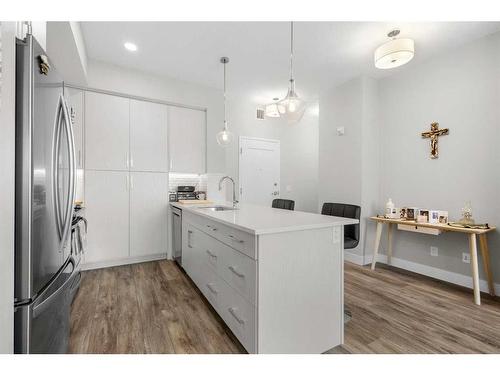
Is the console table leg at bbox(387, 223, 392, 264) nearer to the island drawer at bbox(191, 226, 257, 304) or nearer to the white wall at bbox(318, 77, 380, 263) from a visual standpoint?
the white wall at bbox(318, 77, 380, 263)

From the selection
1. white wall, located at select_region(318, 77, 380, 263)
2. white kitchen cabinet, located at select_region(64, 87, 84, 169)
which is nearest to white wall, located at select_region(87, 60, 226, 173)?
white kitchen cabinet, located at select_region(64, 87, 84, 169)

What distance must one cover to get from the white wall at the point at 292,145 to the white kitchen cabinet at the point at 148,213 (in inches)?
61.9

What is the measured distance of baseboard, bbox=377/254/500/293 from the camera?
8.75 feet

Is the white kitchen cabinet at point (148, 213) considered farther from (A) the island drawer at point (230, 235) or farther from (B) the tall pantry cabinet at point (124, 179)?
(A) the island drawer at point (230, 235)

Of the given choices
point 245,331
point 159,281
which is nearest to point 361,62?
point 245,331

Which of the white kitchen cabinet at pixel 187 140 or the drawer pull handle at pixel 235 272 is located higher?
the white kitchen cabinet at pixel 187 140

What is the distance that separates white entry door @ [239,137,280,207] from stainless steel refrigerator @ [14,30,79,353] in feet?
11.8

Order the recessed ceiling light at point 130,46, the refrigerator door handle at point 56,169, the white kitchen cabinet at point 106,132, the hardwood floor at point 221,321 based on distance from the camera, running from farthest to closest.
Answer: the white kitchen cabinet at point 106,132 → the recessed ceiling light at point 130,46 → the hardwood floor at point 221,321 → the refrigerator door handle at point 56,169

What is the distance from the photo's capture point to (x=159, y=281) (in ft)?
9.18

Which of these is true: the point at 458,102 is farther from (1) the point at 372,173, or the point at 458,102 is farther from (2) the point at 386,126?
(1) the point at 372,173

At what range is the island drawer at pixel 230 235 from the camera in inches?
56.7

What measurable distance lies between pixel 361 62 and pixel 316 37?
0.91 metres

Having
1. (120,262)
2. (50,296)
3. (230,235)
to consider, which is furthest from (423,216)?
(120,262)

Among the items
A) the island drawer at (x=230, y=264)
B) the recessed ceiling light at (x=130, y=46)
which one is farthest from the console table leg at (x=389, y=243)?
the recessed ceiling light at (x=130, y=46)
